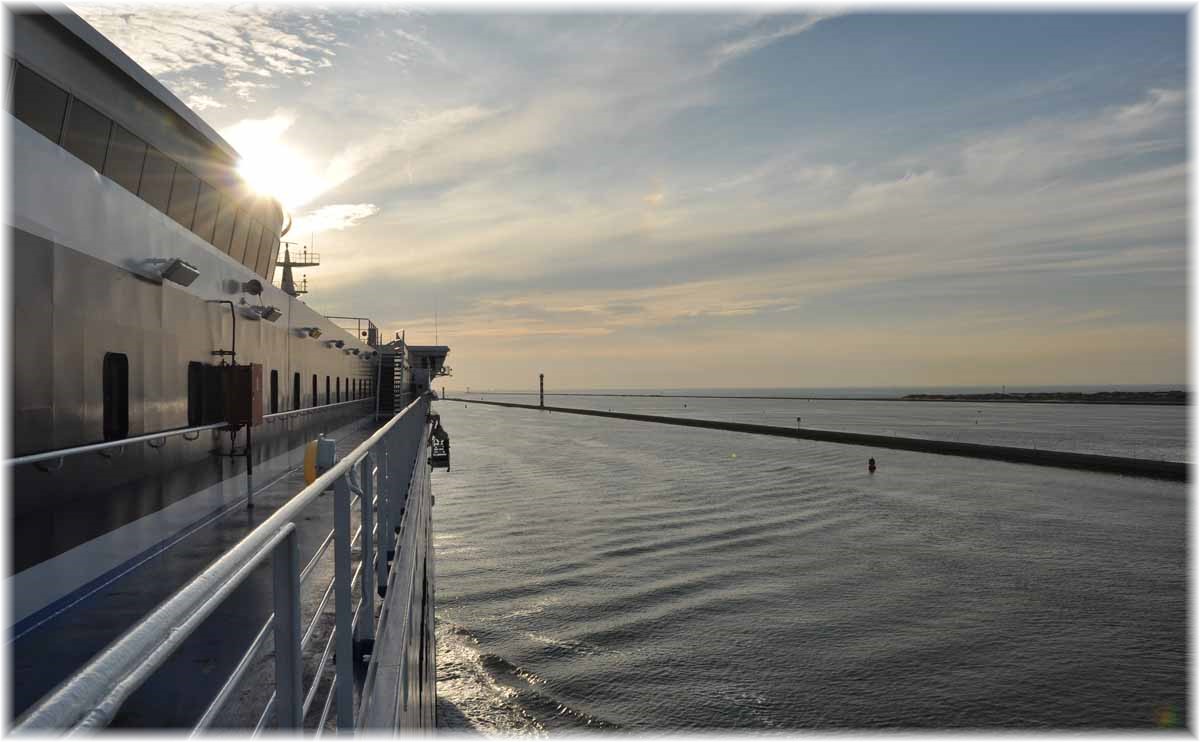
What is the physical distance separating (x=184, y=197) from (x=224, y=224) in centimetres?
274

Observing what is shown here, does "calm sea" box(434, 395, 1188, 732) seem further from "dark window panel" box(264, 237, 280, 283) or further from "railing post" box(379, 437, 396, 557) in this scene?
"dark window panel" box(264, 237, 280, 283)

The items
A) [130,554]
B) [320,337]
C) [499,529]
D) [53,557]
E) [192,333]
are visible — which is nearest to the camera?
[53,557]

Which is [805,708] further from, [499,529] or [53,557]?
[499,529]

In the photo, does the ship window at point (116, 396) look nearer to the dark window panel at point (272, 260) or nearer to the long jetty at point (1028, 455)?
the dark window panel at point (272, 260)

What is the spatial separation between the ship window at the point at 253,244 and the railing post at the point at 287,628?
63.4 feet

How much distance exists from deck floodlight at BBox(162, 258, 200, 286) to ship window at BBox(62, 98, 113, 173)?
240cm

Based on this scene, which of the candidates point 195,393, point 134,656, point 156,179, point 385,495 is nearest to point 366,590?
point 385,495

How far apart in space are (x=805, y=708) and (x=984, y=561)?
480 inches

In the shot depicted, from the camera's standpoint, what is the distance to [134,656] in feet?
3.82

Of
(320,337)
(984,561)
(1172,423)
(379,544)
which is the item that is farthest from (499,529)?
(1172,423)

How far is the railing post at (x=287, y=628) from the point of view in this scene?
2.20m

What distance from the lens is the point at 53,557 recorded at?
6641 mm

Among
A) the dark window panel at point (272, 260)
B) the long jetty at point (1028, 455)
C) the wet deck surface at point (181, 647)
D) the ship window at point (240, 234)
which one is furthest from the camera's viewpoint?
the long jetty at point (1028, 455)

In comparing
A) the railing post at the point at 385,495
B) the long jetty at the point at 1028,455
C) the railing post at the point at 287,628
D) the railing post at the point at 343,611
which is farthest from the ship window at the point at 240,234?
the long jetty at the point at 1028,455
